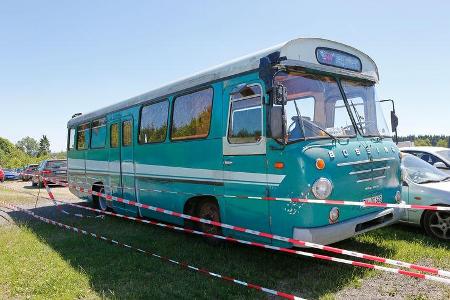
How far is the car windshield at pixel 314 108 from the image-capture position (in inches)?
228

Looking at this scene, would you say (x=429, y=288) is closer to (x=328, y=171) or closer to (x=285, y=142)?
(x=328, y=171)

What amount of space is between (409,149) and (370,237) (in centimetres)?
409

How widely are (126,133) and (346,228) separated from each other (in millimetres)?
6333

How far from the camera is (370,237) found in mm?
7723

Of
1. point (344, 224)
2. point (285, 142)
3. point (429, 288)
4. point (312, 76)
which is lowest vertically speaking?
point (429, 288)

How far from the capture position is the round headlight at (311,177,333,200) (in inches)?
217

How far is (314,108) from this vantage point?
19.7ft

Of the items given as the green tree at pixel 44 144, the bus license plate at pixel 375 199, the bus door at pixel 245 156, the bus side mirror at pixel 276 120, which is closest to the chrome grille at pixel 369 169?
the bus license plate at pixel 375 199

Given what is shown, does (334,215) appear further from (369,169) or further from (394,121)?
(394,121)

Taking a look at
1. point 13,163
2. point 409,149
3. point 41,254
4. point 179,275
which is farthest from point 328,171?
point 13,163

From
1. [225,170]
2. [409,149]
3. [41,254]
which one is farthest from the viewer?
[409,149]

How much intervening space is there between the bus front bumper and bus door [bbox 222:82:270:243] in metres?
0.72

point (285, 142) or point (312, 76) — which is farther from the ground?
point (312, 76)

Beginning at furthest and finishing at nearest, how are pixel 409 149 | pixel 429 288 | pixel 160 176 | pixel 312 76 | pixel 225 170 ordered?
pixel 409 149 → pixel 160 176 → pixel 225 170 → pixel 312 76 → pixel 429 288
